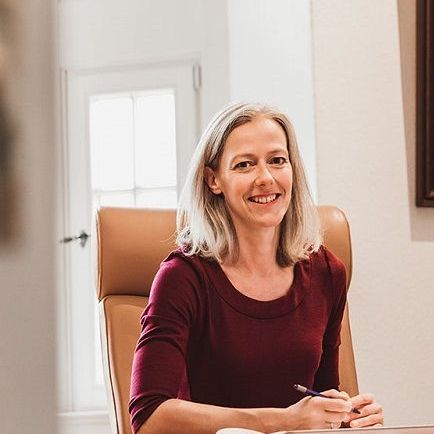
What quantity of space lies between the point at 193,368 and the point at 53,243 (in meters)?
A: 1.47

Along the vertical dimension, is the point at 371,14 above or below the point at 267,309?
above

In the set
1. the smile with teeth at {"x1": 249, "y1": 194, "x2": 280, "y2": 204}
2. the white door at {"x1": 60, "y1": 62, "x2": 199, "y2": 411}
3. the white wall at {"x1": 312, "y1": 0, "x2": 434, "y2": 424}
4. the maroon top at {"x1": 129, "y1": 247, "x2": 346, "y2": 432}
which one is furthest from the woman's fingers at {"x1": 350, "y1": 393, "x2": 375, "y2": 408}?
the white door at {"x1": 60, "y1": 62, "x2": 199, "y2": 411}

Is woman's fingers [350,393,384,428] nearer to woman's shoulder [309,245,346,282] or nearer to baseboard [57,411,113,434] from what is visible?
woman's shoulder [309,245,346,282]

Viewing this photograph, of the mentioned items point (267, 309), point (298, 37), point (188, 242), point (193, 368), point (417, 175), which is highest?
point (298, 37)

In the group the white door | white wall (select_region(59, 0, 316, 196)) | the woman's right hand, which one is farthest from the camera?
the white door

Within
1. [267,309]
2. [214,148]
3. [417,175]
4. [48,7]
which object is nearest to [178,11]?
[417,175]

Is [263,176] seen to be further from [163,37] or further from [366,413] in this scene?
[163,37]

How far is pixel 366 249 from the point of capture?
6.98 feet

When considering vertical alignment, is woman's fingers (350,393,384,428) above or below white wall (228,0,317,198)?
below

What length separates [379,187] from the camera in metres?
2.15

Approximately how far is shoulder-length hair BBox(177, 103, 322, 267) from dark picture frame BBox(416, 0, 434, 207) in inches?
22.2

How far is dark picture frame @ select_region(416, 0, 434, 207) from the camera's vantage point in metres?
2.14

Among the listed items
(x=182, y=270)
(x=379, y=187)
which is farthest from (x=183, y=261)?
(x=379, y=187)

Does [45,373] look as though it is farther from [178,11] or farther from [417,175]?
[178,11]
